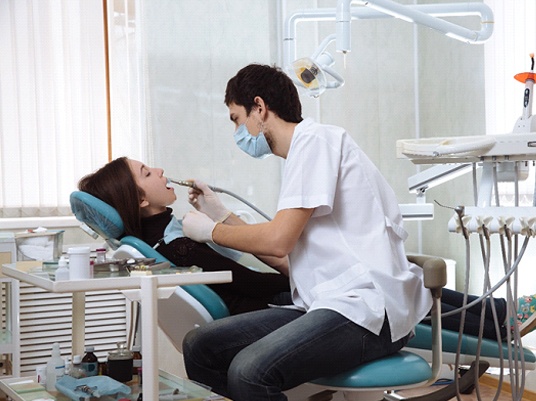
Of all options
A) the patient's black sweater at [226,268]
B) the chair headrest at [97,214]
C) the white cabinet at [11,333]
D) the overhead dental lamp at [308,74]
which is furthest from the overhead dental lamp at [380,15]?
the white cabinet at [11,333]

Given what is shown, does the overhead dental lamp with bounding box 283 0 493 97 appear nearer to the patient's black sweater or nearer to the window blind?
the patient's black sweater

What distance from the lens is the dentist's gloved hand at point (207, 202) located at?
231cm

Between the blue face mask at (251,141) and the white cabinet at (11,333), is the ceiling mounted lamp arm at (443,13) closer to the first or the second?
the blue face mask at (251,141)

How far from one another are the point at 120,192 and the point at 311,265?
2.17 feet

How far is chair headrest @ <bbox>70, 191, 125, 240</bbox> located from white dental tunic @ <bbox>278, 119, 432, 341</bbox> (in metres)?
0.57

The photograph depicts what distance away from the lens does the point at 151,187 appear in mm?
2318

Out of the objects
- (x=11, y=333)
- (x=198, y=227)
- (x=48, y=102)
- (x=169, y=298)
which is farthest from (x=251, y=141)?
(x=48, y=102)

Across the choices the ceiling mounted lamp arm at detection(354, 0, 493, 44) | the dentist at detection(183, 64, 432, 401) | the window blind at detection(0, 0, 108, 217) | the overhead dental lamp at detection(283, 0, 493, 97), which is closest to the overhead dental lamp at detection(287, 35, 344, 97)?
the overhead dental lamp at detection(283, 0, 493, 97)

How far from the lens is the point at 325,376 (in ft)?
5.87

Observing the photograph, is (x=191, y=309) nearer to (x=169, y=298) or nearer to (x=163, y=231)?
(x=169, y=298)

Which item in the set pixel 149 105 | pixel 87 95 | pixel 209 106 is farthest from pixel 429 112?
pixel 87 95

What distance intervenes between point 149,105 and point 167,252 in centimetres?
143

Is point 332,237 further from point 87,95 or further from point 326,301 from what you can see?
point 87,95

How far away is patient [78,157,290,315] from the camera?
2.23m
